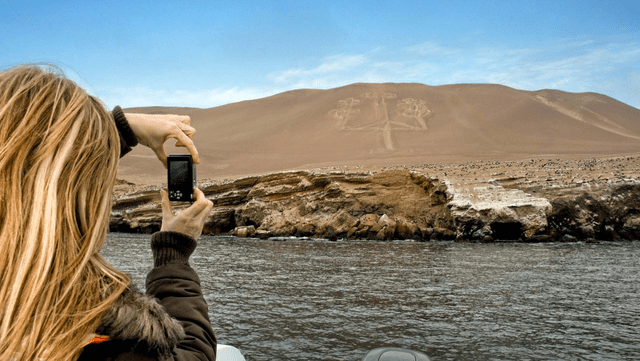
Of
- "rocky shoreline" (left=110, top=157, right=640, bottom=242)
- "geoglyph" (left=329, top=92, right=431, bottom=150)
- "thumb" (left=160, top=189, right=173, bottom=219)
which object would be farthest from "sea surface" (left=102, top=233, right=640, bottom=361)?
"geoglyph" (left=329, top=92, right=431, bottom=150)

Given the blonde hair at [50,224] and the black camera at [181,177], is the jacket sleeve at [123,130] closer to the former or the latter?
the blonde hair at [50,224]

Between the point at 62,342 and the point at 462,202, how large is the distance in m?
27.5

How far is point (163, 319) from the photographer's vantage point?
4.07 ft

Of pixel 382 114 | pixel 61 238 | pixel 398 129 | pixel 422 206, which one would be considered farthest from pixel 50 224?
pixel 382 114

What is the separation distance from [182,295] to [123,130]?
50 centimetres

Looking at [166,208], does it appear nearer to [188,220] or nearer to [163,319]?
[188,220]

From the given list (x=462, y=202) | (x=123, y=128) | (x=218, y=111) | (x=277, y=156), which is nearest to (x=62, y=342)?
(x=123, y=128)

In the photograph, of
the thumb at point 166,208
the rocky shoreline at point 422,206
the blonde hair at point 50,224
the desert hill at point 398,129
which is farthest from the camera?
the desert hill at point 398,129

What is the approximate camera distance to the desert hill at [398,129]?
91625 millimetres

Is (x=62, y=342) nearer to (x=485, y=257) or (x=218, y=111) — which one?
(x=485, y=257)

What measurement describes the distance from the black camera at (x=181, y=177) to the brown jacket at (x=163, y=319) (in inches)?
18.1

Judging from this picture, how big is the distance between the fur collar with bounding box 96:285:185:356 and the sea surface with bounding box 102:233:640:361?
745 centimetres

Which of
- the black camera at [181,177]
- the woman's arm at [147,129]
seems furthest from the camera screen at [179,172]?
the woman's arm at [147,129]

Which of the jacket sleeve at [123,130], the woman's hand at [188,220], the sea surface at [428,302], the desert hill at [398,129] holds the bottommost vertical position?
the sea surface at [428,302]
